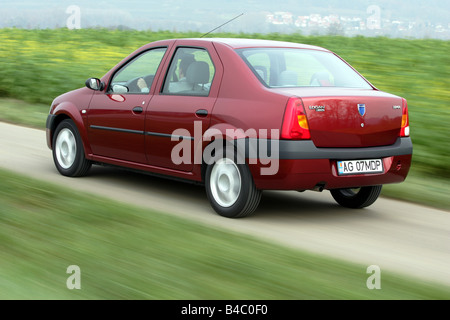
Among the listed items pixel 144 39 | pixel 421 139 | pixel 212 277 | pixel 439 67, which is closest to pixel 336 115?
pixel 212 277

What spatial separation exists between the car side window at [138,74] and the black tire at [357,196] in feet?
7.64

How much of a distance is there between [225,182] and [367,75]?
1241 cm

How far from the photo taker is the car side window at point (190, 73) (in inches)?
294

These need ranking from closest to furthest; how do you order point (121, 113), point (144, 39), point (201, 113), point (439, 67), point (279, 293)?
point (279, 293)
point (201, 113)
point (121, 113)
point (439, 67)
point (144, 39)

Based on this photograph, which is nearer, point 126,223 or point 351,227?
point 126,223

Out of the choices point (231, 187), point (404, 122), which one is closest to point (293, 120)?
point (231, 187)

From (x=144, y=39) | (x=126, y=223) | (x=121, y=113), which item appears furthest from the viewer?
(x=144, y=39)

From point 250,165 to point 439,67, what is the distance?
539 inches

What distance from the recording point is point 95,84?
8531mm

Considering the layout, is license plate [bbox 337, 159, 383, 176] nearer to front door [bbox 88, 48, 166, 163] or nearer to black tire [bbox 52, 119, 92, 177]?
front door [bbox 88, 48, 166, 163]

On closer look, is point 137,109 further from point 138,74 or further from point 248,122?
point 248,122

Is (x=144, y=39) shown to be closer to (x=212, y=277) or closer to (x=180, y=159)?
(x=180, y=159)

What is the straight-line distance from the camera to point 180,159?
751cm

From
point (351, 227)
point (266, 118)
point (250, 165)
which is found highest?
point (266, 118)
